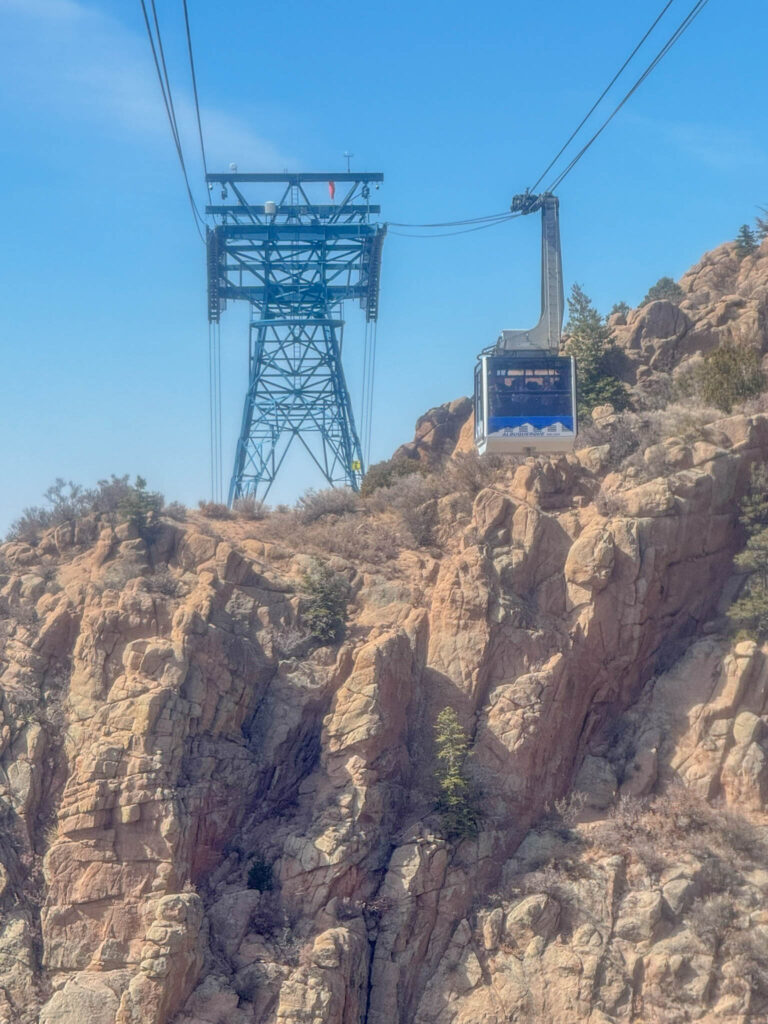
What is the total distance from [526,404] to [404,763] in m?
10.4

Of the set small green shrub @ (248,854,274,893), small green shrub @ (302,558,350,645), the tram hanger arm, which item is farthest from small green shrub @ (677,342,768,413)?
small green shrub @ (248,854,274,893)

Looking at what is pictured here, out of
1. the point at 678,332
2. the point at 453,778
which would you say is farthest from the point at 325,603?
the point at 678,332

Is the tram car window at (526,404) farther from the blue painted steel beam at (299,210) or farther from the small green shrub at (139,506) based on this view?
the blue painted steel beam at (299,210)

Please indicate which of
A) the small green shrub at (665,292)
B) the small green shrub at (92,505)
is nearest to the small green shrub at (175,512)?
the small green shrub at (92,505)

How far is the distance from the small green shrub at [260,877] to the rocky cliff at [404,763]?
0.06 meters

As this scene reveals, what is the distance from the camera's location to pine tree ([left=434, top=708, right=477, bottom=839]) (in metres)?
27.2

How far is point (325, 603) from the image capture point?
31.2 meters

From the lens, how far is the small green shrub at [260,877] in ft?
84.8

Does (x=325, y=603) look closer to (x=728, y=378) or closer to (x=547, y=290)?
(x=547, y=290)

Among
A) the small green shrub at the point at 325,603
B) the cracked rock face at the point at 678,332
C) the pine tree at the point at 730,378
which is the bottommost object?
the small green shrub at the point at 325,603

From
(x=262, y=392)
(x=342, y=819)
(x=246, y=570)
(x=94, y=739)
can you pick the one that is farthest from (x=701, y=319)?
(x=94, y=739)

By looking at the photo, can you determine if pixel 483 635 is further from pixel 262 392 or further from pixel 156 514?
pixel 262 392

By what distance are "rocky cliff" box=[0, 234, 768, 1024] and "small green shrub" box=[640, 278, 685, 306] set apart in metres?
19.5

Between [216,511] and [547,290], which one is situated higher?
[547,290]
